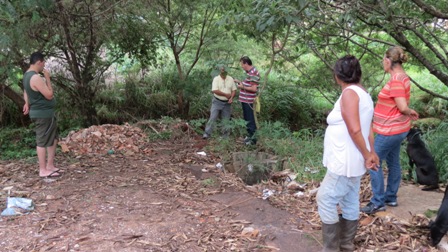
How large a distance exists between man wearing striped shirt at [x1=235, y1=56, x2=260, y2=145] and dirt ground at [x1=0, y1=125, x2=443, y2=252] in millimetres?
1752

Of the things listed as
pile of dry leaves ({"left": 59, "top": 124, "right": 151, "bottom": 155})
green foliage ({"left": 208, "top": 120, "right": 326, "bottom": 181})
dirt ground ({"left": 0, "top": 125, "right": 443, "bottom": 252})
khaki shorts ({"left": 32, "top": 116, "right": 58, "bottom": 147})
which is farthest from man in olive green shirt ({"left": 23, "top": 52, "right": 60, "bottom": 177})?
green foliage ({"left": 208, "top": 120, "right": 326, "bottom": 181})

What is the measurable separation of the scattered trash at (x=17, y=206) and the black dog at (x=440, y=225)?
4.04 metres

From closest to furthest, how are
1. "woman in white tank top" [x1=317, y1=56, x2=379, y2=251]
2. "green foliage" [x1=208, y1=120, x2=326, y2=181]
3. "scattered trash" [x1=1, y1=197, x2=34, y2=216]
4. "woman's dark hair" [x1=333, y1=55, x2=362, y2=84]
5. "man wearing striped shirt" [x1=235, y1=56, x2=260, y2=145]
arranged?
"woman in white tank top" [x1=317, y1=56, x2=379, y2=251] < "woman's dark hair" [x1=333, y1=55, x2=362, y2=84] < "scattered trash" [x1=1, y1=197, x2=34, y2=216] < "green foliage" [x1=208, y1=120, x2=326, y2=181] < "man wearing striped shirt" [x1=235, y1=56, x2=260, y2=145]

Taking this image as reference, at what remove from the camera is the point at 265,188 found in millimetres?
5172

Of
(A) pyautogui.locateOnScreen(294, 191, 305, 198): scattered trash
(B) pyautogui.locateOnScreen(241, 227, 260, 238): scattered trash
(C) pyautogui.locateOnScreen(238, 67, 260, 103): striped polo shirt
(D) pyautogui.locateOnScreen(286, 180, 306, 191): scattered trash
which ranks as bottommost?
(B) pyautogui.locateOnScreen(241, 227, 260, 238): scattered trash

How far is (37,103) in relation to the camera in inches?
202

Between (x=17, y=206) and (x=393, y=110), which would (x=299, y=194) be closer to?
(x=393, y=110)

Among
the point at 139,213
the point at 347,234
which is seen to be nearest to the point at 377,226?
the point at 347,234

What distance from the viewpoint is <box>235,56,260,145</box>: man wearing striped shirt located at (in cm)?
717

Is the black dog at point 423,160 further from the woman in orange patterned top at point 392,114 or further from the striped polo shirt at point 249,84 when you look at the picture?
the striped polo shirt at point 249,84

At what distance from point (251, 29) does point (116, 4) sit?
2.84m

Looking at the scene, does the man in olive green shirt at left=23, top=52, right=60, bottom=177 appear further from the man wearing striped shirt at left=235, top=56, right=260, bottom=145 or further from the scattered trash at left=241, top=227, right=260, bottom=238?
the man wearing striped shirt at left=235, top=56, right=260, bottom=145

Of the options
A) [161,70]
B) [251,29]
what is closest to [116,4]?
[251,29]

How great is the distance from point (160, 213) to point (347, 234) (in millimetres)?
1952
